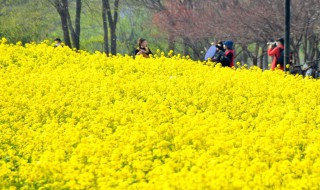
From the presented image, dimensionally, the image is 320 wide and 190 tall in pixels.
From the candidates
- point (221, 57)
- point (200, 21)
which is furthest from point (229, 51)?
point (200, 21)

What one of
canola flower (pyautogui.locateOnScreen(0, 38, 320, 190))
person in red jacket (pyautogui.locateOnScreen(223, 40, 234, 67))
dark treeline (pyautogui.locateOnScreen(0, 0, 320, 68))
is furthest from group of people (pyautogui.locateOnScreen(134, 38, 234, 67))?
dark treeline (pyautogui.locateOnScreen(0, 0, 320, 68))

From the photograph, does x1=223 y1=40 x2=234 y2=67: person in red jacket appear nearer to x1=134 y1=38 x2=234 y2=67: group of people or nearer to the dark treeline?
x1=134 y1=38 x2=234 y2=67: group of people

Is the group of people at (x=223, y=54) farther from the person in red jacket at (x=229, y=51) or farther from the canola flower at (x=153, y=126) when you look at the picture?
the canola flower at (x=153, y=126)

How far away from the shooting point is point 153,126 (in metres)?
11.1

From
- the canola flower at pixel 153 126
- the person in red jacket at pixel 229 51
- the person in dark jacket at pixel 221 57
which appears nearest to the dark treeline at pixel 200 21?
the person in red jacket at pixel 229 51

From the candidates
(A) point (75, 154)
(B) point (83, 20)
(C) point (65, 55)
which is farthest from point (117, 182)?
(B) point (83, 20)

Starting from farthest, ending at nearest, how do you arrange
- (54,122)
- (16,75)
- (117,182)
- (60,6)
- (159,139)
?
(60,6), (16,75), (54,122), (159,139), (117,182)

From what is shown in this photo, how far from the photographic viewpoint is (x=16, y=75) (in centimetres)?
1678

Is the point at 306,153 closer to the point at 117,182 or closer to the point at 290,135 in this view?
the point at 290,135

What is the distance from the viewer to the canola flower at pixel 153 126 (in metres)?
7.84

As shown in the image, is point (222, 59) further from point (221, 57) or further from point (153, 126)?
point (153, 126)

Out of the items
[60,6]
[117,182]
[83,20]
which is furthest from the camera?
[83,20]

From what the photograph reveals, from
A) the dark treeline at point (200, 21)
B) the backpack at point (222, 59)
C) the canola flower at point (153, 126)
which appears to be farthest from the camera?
the dark treeline at point (200, 21)

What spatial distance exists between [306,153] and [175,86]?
6383 millimetres
